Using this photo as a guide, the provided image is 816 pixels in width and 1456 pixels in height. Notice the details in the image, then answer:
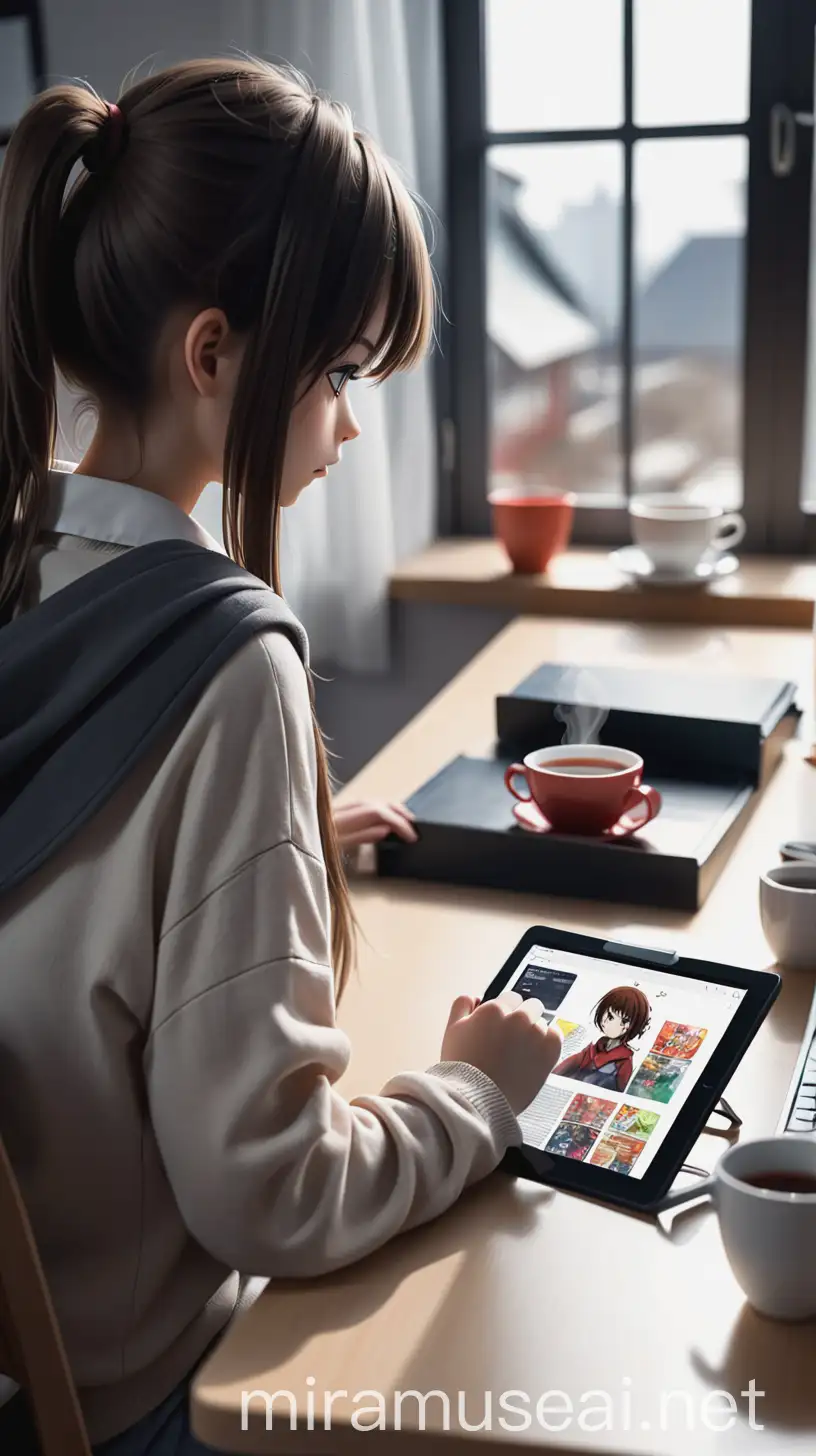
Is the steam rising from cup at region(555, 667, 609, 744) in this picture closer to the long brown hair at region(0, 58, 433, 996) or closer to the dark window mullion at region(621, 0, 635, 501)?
the long brown hair at region(0, 58, 433, 996)

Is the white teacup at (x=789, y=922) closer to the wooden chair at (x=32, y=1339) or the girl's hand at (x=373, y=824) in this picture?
the girl's hand at (x=373, y=824)

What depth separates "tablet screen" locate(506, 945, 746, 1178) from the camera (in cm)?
86

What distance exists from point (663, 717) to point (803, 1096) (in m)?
0.61

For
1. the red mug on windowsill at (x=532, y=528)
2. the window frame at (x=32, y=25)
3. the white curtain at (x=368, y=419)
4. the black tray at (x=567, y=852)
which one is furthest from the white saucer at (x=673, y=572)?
the window frame at (x=32, y=25)

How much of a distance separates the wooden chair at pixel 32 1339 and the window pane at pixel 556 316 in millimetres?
2013

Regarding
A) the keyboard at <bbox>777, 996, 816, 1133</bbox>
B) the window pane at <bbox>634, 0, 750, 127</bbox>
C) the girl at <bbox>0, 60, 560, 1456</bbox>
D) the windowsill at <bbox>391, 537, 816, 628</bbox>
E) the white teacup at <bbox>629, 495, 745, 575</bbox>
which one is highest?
the window pane at <bbox>634, 0, 750, 127</bbox>

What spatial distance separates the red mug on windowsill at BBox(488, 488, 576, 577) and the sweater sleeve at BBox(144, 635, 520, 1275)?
157cm

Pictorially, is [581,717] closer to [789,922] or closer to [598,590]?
[789,922]

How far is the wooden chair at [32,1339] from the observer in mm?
736

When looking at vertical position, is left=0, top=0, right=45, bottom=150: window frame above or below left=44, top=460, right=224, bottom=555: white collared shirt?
above

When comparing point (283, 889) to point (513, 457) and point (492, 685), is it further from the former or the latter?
point (513, 457)

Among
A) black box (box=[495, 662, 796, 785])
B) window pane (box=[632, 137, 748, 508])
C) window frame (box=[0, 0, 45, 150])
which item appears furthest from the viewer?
window pane (box=[632, 137, 748, 508])

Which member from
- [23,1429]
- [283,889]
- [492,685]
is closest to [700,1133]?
[283,889]

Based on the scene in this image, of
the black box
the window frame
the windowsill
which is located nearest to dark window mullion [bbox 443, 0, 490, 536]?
the windowsill
